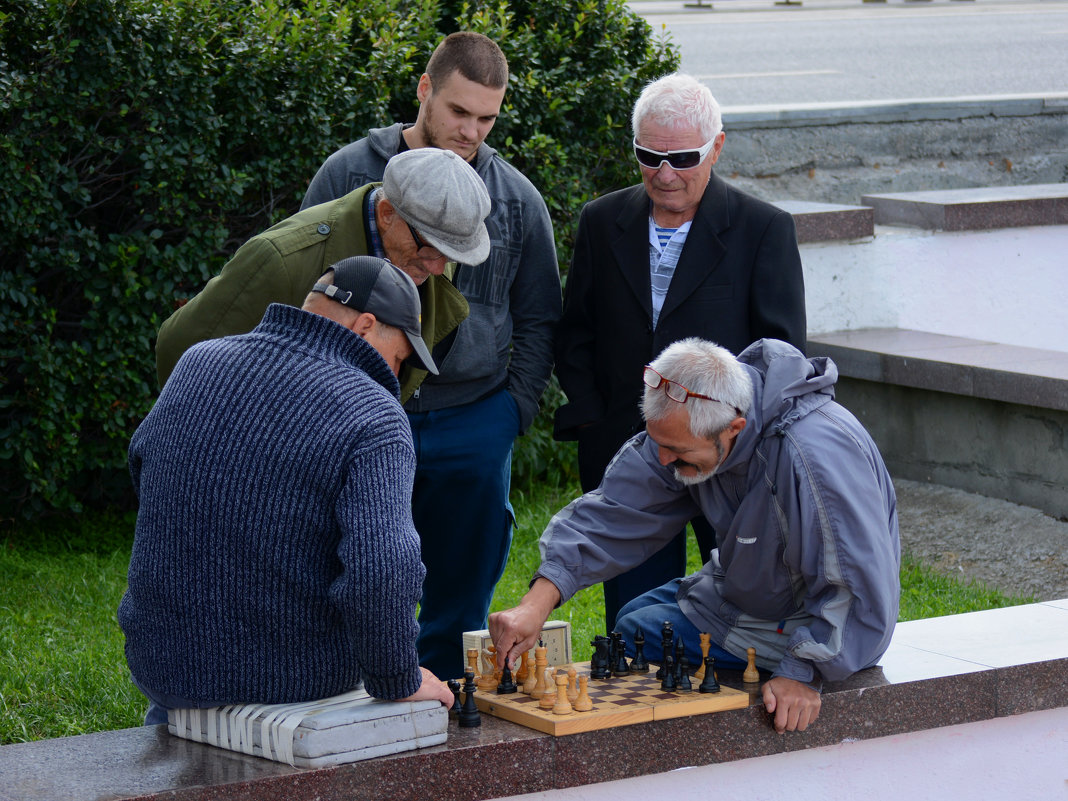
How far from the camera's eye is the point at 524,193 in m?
4.55

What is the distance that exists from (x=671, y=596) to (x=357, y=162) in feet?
5.40

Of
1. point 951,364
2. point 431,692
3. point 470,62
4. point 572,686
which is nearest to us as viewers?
point 431,692

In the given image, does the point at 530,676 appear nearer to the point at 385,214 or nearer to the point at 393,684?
the point at 393,684

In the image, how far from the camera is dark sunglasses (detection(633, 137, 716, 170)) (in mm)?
4344

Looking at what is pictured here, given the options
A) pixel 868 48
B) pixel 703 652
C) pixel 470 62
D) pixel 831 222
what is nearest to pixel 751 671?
pixel 703 652

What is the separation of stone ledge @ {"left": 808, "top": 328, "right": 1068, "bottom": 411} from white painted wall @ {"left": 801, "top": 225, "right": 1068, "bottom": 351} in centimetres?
16

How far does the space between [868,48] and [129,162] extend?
11.2 m

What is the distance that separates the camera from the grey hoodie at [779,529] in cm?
345

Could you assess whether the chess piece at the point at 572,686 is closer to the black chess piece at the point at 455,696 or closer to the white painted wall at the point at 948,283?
the black chess piece at the point at 455,696

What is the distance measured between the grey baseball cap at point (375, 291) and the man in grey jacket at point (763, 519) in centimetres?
75

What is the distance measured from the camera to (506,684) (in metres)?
A: 3.50

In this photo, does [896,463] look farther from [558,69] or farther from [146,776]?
[146,776]

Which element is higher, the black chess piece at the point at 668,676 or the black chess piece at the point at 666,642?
the black chess piece at the point at 666,642

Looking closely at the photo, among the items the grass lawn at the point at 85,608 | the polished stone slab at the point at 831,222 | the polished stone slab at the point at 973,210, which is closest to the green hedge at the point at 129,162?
the grass lawn at the point at 85,608
